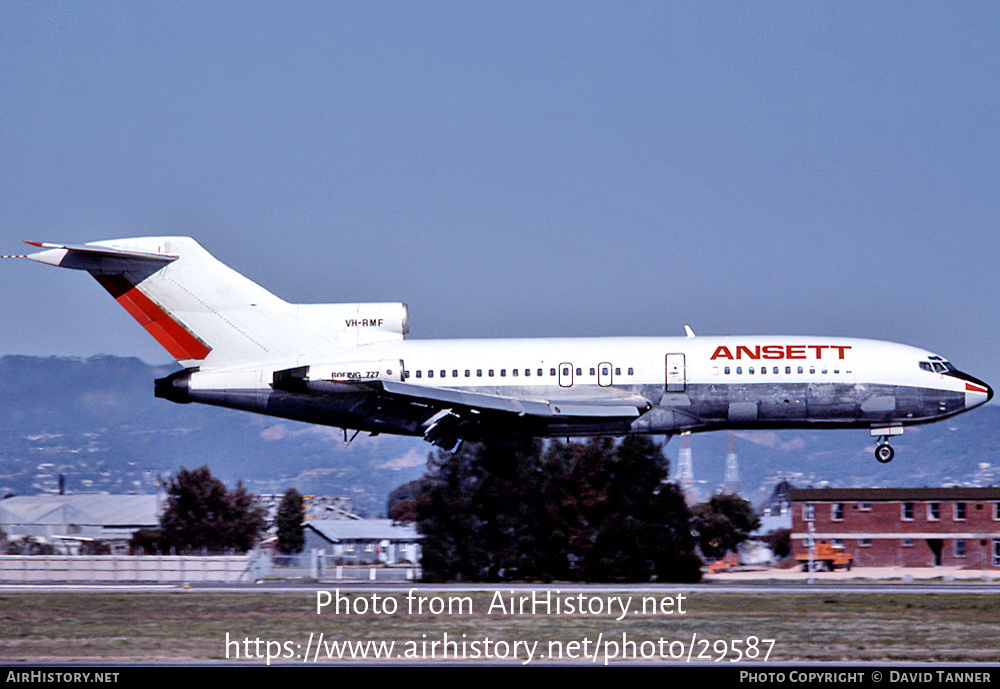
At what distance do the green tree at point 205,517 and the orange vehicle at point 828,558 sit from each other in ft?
97.7

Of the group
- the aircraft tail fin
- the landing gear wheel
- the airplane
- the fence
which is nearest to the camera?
the airplane

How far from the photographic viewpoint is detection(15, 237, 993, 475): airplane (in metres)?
34.4

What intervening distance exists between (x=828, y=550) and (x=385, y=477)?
12418cm

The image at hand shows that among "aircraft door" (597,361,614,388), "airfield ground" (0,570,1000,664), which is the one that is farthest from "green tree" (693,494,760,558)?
"airfield ground" (0,570,1000,664)

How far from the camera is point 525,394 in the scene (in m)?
35.1

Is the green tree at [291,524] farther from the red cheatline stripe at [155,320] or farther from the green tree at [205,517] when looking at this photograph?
the red cheatline stripe at [155,320]

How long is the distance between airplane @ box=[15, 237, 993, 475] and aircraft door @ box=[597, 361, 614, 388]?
29mm

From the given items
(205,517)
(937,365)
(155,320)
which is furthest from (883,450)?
(205,517)

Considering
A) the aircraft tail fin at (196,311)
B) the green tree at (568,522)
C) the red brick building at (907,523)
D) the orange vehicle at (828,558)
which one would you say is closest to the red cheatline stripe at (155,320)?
the aircraft tail fin at (196,311)

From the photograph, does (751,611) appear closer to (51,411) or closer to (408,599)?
(408,599)

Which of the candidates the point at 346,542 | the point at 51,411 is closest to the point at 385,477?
the point at 51,411

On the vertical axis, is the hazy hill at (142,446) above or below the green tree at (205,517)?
above

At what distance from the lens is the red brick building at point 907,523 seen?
2338 inches

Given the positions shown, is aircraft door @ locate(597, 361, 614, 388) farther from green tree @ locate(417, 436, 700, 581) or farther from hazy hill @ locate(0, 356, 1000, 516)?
hazy hill @ locate(0, 356, 1000, 516)
